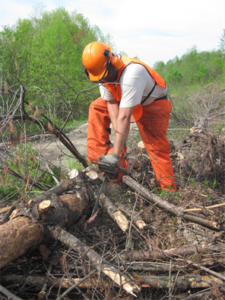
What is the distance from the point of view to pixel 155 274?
67.5 inches

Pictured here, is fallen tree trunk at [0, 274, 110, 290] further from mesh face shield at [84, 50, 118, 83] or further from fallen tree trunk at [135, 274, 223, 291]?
mesh face shield at [84, 50, 118, 83]

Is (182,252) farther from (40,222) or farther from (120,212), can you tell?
(40,222)

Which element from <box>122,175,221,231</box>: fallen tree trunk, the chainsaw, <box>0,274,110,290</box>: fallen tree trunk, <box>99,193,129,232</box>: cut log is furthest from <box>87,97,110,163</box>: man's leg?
<box>0,274,110,290</box>: fallen tree trunk

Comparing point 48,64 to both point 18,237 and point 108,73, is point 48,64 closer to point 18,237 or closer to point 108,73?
point 108,73

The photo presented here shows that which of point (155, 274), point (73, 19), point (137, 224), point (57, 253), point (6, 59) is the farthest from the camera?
point (73, 19)

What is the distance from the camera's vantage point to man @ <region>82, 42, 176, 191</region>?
2.36 m

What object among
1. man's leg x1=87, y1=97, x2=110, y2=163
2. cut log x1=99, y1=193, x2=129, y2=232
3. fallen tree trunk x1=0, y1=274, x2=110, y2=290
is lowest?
fallen tree trunk x1=0, y1=274, x2=110, y2=290

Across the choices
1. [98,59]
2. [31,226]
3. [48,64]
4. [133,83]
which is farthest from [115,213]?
[48,64]

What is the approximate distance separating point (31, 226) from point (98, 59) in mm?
1913

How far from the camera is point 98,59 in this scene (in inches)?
92.4

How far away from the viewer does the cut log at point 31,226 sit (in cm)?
157

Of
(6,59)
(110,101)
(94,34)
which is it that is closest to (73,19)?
(94,34)

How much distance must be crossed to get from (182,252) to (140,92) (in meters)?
1.74

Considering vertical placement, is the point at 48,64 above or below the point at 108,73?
above
